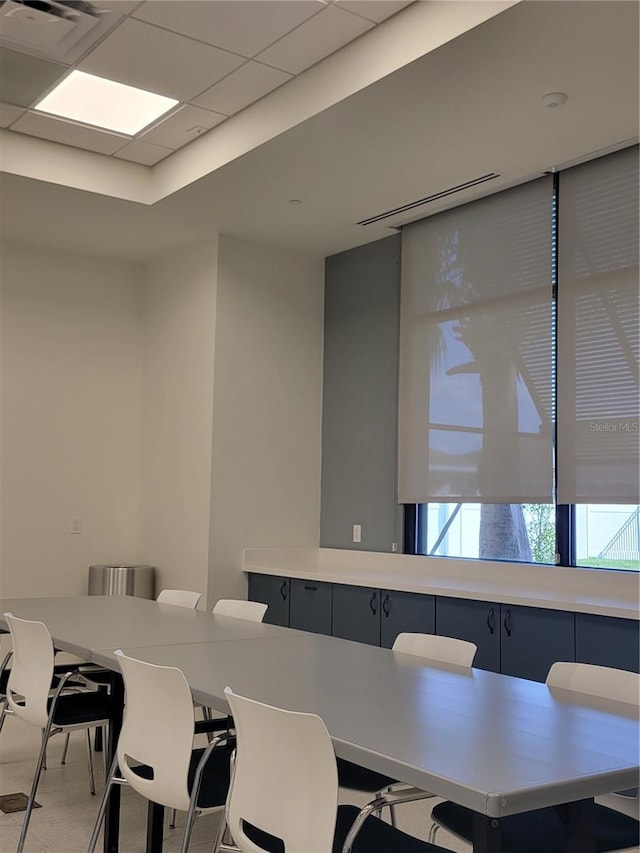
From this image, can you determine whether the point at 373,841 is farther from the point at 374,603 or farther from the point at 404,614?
the point at 374,603

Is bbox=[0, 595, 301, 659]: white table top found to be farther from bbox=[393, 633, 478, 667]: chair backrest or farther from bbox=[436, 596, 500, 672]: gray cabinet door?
bbox=[436, 596, 500, 672]: gray cabinet door

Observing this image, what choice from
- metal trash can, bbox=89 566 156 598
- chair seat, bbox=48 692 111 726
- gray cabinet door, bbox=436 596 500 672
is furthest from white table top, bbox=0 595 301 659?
metal trash can, bbox=89 566 156 598

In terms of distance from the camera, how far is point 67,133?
16.8ft

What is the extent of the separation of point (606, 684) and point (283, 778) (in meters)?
1.15

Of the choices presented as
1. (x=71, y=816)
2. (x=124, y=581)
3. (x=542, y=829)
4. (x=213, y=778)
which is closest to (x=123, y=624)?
(x=71, y=816)

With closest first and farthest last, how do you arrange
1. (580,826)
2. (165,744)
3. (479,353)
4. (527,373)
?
(580,826), (165,744), (527,373), (479,353)

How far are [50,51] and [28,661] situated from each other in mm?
→ 2819

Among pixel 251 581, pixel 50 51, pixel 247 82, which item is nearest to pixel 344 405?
pixel 251 581

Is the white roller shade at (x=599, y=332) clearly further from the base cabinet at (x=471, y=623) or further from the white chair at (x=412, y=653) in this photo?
the white chair at (x=412, y=653)

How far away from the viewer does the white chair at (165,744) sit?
244cm

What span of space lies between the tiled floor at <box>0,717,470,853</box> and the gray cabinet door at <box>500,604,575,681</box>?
2.56 feet

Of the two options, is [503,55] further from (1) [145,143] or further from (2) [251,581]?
(2) [251,581]

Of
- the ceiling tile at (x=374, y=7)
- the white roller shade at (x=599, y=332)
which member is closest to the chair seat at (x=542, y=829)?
the white roller shade at (x=599, y=332)

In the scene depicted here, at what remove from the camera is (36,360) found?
256 inches
